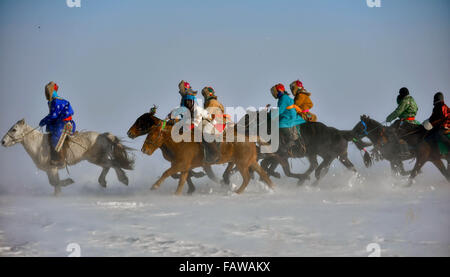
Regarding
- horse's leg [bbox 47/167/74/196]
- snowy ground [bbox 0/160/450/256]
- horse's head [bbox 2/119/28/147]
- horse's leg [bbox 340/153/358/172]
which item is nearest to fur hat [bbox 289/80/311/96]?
horse's leg [bbox 340/153/358/172]

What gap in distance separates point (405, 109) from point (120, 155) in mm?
7233

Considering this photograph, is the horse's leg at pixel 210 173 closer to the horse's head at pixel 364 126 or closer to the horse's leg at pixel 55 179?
the horse's leg at pixel 55 179

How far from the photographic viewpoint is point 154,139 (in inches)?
443

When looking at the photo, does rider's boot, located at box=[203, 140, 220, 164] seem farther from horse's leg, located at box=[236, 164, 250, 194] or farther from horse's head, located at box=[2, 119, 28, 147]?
horse's head, located at box=[2, 119, 28, 147]

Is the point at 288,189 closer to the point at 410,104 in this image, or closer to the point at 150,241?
the point at 410,104

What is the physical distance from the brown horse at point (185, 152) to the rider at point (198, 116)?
186mm

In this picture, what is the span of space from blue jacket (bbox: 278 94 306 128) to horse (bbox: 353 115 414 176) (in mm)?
1674

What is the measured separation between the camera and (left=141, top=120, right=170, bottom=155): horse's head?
11211 mm

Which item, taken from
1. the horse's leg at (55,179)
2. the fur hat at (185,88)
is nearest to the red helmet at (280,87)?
the fur hat at (185,88)

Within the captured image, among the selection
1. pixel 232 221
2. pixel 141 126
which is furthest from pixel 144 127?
pixel 232 221

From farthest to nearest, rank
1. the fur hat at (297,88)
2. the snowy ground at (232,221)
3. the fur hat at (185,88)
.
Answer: the fur hat at (297,88) → the fur hat at (185,88) → the snowy ground at (232,221)

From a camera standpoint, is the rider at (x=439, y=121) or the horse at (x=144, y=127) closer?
the horse at (x=144, y=127)

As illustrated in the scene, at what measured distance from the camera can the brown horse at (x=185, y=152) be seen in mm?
11258

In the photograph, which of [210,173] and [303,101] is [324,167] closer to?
[303,101]
